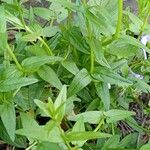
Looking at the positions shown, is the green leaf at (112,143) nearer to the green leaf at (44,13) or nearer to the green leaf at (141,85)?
the green leaf at (141,85)

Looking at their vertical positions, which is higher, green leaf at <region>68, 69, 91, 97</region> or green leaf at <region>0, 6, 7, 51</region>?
green leaf at <region>0, 6, 7, 51</region>

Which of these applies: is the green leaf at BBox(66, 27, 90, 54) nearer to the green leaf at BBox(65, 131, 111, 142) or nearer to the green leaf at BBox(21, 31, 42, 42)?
the green leaf at BBox(21, 31, 42, 42)

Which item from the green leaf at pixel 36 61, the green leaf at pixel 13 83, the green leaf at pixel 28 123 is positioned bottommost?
the green leaf at pixel 28 123

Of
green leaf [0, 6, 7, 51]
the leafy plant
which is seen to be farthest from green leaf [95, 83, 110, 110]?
green leaf [0, 6, 7, 51]

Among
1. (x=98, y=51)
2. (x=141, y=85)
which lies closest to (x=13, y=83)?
(x=98, y=51)

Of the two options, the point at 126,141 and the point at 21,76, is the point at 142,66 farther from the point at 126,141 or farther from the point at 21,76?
the point at 21,76

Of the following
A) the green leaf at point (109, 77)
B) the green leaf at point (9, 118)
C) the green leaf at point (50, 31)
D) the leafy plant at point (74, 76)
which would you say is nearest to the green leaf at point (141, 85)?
the leafy plant at point (74, 76)

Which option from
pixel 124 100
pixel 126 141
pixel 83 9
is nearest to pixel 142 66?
pixel 124 100
